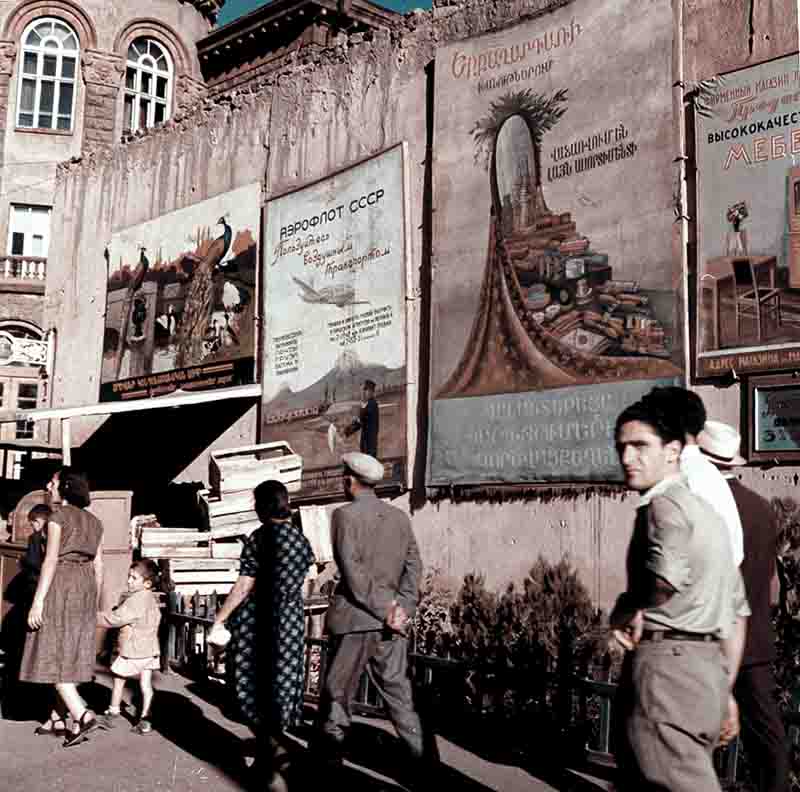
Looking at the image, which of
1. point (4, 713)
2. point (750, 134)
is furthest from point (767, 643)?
point (4, 713)

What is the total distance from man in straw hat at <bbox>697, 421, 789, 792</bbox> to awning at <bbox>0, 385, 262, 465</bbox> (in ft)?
29.8

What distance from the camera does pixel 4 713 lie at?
810cm

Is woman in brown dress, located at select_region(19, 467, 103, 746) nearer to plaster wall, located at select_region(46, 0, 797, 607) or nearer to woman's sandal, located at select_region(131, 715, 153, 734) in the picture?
woman's sandal, located at select_region(131, 715, 153, 734)

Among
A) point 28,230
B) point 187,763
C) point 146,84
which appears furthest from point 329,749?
point 146,84

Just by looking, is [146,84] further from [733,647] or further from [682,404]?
[733,647]

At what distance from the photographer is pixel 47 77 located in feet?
96.6

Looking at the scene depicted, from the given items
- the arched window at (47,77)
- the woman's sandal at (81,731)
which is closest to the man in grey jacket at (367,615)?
the woman's sandal at (81,731)

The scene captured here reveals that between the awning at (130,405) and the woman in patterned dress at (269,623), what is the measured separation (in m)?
7.68

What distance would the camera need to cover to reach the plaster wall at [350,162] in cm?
920

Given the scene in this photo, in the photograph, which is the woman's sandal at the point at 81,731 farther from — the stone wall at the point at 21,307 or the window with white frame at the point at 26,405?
the stone wall at the point at 21,307

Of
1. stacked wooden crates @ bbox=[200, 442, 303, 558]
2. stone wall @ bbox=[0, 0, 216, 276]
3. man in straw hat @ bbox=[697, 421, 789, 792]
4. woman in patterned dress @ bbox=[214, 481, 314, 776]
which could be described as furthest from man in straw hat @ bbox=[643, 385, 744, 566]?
stone wall @ bbox=[0, 0, 216, 276]

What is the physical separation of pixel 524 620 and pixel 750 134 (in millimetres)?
4534

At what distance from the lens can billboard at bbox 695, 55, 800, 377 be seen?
27.3 ft

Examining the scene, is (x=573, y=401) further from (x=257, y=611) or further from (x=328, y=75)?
(x=328, y=75)
